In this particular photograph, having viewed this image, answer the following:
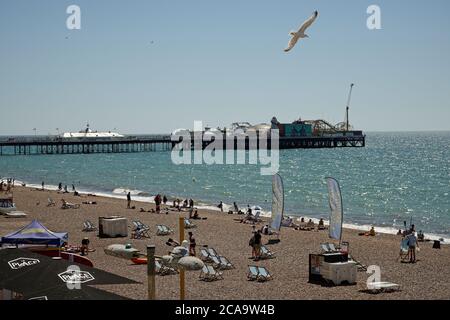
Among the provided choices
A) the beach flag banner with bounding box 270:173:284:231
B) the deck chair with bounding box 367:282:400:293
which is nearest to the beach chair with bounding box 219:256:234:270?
the deck chair with bounding box 367:282:400:293

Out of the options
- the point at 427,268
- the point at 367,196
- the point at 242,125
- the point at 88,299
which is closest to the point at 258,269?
the point at 427,268

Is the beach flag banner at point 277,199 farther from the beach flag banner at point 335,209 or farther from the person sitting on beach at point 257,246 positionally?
the person sitting on beach at point 257,246

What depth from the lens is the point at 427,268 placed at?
1597 centimetres

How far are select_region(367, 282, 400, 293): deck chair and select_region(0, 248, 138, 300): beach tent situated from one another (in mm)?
5867

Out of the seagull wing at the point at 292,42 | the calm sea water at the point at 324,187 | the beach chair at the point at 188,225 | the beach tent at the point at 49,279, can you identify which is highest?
A: the seagull wing at the point at 292,42

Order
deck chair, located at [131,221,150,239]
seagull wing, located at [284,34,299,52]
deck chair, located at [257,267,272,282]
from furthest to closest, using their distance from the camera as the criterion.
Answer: deck chair, located at [131,221,150,239] < seagull wing, located at [284,34,299,52] < deck chair, located at [257,267,272,282]

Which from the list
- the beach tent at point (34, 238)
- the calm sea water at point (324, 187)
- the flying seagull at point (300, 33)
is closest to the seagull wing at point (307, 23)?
the flying seagull at point (300, 33)

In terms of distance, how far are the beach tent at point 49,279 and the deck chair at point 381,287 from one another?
587cm

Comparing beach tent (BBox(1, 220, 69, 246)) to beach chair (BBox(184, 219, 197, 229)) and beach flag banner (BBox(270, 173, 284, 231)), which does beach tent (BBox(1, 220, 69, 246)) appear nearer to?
beach flag banner (BBox(270, 173, 284, 231))

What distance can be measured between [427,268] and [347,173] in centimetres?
5538

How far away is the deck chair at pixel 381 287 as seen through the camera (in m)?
13.0

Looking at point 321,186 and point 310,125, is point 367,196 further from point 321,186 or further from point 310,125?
point 310,125

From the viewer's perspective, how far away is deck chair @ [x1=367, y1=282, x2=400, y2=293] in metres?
13.0
